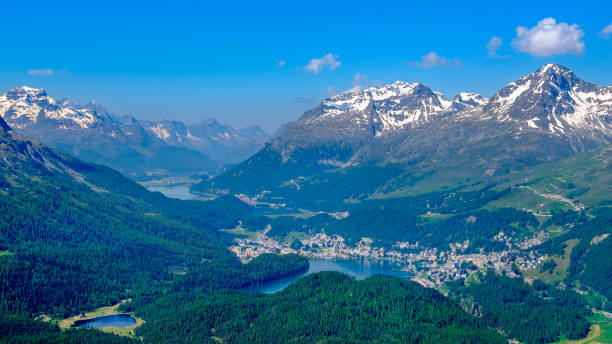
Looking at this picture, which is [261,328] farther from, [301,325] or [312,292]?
[312,292]

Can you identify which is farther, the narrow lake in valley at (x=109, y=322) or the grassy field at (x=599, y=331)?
the narrow lake in valley at (x=109, y=322)

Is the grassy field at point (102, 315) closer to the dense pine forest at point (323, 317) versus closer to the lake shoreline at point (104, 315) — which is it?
Answer: the lake shoreline at point (104, 315)

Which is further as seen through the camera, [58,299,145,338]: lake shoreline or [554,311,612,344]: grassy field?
[554,311,612,344]: grassy field

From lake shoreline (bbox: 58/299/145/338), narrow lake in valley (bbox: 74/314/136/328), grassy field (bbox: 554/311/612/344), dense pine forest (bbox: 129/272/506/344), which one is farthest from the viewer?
narrow lake in valley (bbox: 74/314/136/328)

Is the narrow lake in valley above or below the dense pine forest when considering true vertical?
below

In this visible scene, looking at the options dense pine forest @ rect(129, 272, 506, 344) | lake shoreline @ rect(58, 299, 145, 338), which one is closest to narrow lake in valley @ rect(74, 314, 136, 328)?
lake shoreline @ rect(58, 299, 145, 338)

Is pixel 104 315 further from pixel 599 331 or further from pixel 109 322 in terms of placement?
pixel 599 331

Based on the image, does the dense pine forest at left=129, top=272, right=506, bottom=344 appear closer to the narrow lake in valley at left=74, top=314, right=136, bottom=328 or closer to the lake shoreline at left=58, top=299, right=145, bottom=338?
the lake shoreline at left=58, top=299, right=145, bottom=338

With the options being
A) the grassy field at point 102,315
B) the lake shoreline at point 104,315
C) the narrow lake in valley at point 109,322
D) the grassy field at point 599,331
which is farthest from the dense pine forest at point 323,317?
the grassy field at point 599,331

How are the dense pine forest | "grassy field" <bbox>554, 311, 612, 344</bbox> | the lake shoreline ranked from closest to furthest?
the dense pine forest
the lake shoreline
"grassy field" <bbox>554, 311, 612, 344</bbox>
